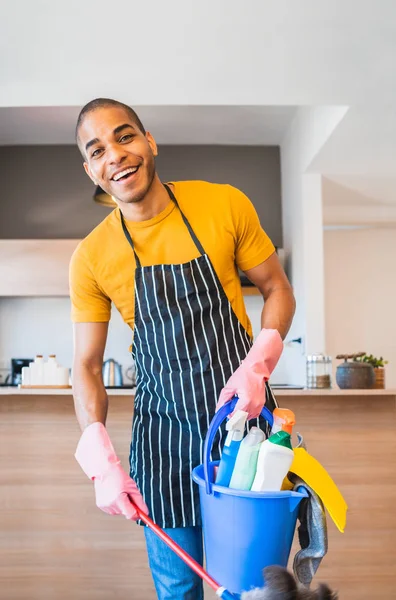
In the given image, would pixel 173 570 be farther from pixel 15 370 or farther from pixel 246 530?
pixel 15 370

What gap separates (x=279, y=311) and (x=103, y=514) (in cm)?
167

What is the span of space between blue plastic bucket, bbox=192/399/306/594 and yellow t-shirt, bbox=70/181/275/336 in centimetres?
54

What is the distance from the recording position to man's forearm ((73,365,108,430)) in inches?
61.4

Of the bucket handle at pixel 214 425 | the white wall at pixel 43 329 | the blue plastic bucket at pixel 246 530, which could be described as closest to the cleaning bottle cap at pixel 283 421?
the bucket handle at pixel 214 425

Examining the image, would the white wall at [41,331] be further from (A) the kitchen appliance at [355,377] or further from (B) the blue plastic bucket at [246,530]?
(B) the blue plastic bucket at [246,530]

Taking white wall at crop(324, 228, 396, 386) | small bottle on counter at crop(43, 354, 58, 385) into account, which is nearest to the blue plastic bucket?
small bottle on counter at crop(43, 354, 58, 385)

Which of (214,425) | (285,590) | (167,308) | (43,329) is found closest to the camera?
(285,590)

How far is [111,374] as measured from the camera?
520 centimetres

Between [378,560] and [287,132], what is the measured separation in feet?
11.3

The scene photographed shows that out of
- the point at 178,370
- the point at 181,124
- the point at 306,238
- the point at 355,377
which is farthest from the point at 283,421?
the point at 181,124

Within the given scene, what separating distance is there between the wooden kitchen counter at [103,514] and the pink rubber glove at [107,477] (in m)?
1.48

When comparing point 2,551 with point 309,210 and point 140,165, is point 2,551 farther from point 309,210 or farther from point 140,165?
point 309,210

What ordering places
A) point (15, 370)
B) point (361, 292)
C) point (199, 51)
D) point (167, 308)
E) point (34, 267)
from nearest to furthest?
1. point (167, 308)
2. point (199, 51)
3. point (34, 267)
4. point (15, 370)
5. point (361, 292)

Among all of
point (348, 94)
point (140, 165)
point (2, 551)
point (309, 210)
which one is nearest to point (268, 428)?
point (140, 165)
